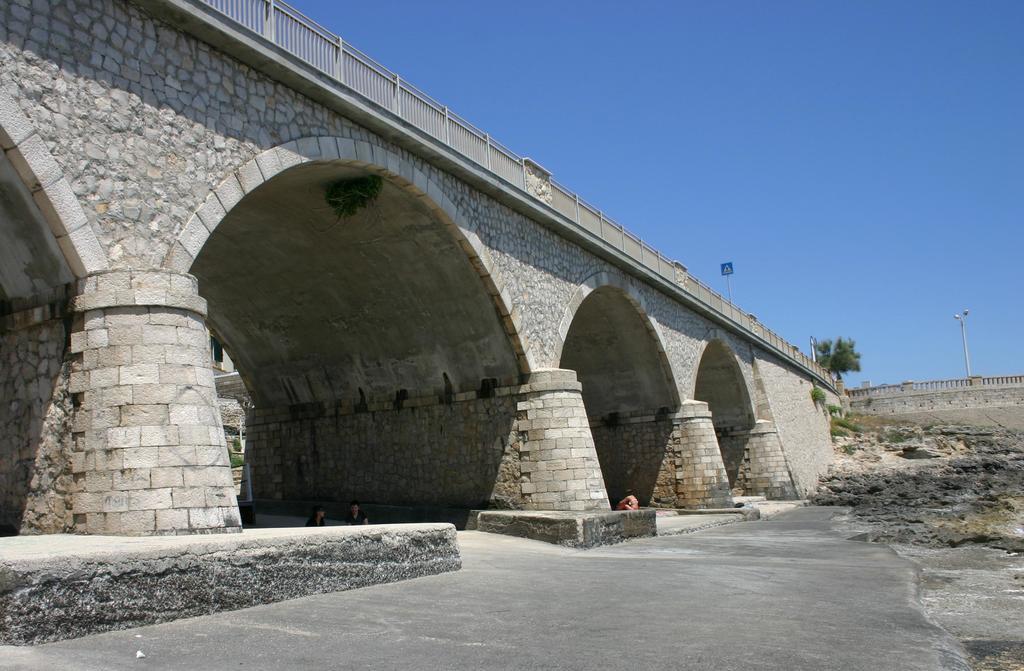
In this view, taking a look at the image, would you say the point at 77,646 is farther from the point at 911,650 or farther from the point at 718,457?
the point at 718,457

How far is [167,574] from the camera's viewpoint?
17.0 ft

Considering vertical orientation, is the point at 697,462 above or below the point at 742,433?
below

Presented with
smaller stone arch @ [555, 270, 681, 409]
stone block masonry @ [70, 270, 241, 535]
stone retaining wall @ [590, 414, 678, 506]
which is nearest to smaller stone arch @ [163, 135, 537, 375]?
stone block masonry @ [70, 270, 241, 535]

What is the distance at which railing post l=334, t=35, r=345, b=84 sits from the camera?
1109cm

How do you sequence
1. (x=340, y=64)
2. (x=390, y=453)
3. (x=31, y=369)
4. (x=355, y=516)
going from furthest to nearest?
(x=390, y=453)
(x=355, y=516)
(x=340, y=64)
(x=31, y=369)

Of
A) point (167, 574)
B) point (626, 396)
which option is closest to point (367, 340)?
point (626, 396)

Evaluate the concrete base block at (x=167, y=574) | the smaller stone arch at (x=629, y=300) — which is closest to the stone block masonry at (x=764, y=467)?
the smaller stone arch at (x=629, y=300)

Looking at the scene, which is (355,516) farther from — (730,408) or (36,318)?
(730,408)

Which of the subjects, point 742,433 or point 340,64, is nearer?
point 340,64

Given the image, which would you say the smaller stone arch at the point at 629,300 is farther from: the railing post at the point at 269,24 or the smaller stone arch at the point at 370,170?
the railing post at the point at 269,24

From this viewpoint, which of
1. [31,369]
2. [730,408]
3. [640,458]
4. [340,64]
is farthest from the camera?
[730,408]

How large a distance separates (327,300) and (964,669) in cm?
1276

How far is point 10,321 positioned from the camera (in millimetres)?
8680

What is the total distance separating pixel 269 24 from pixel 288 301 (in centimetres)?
663
